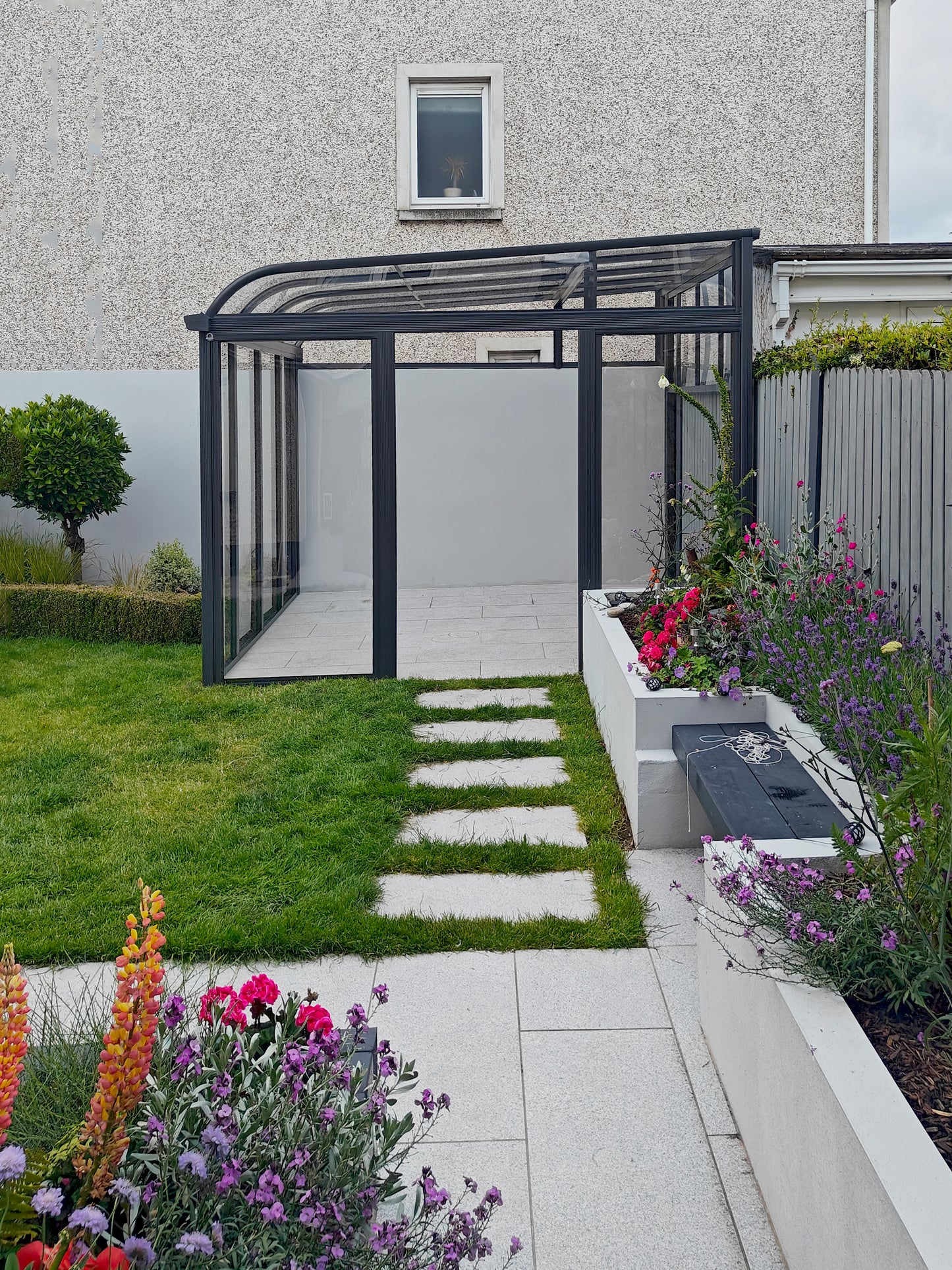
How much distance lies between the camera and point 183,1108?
1.85 metres

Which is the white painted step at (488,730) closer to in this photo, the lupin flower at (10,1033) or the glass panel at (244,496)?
the glass panel at (244,496)

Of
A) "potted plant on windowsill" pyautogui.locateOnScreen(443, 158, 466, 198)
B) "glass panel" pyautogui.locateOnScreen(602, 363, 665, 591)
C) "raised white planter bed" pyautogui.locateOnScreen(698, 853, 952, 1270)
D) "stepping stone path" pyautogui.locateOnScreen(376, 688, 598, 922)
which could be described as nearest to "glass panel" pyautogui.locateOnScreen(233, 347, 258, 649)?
"stepping stone path" pyautogui.locateOnScreen(376, 688, 598, 922)

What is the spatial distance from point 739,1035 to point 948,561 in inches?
98.1

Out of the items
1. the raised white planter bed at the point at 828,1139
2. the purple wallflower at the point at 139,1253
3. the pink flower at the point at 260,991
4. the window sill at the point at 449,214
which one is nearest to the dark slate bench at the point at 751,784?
the raised white planter bed at the point at 828,1139

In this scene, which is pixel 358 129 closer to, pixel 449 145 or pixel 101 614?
pixel 449 145

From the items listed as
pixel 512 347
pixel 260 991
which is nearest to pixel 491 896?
pixel 260 991

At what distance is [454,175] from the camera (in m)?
12.1

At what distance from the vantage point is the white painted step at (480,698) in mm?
7223

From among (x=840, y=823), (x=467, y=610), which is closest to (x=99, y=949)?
(x=840, y=823)

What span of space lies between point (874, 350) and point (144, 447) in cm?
793

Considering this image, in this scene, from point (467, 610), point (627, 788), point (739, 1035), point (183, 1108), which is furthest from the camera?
point (467, 610)

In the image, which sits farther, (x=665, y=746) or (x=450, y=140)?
(x=450, y=140)

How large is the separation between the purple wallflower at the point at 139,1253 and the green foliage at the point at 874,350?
4.08 metres

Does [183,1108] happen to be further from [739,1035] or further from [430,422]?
[430,422]
